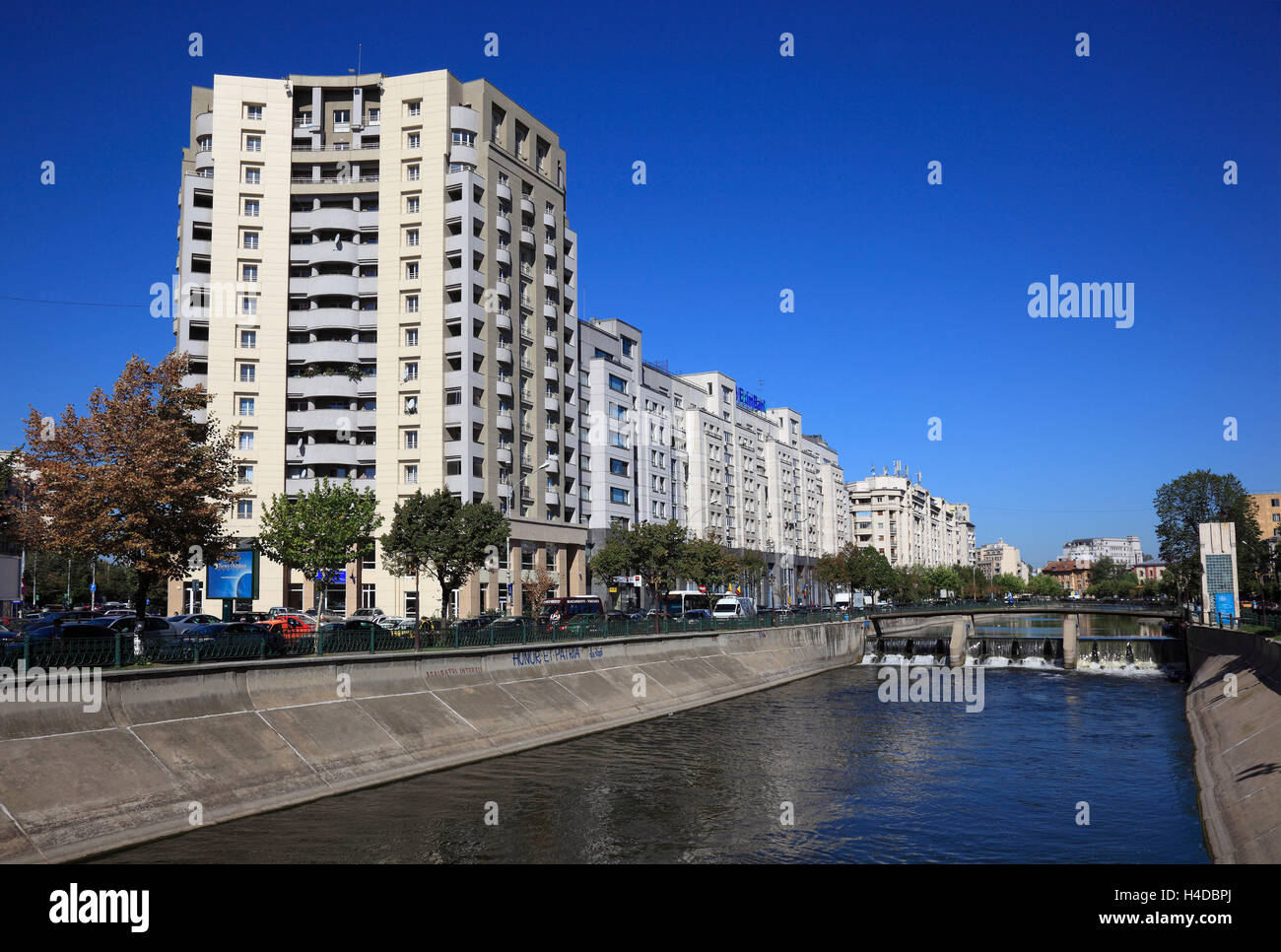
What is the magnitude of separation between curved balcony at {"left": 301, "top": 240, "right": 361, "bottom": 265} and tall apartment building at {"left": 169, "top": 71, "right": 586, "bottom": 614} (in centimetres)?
13

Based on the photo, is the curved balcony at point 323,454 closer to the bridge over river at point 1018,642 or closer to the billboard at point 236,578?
the billboard at point 236,578

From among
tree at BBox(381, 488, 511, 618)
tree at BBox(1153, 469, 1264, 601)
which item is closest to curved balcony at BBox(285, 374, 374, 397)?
tree at BBox(381, 488, 511, 618)

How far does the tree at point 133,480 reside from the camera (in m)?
34.3

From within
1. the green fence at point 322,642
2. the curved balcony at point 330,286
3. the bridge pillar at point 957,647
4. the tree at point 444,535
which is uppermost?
the curved balcony at point 330,286

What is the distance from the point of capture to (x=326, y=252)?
85562 mm

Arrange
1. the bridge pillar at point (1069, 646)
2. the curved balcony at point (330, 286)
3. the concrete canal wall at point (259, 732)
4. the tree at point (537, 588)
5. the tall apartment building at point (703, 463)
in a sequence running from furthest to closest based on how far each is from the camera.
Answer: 1. the tall apartment building at point (703, 463)
2. the curved balcony at point (330, 286)
3. the tree at point (537, 588)
4. the bridge pillar at point (1069, 646)
5. the concrete canal wall at point (259, 732)

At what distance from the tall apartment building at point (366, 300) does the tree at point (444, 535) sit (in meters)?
22.1

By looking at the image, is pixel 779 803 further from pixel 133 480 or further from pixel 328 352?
pixel 328 352

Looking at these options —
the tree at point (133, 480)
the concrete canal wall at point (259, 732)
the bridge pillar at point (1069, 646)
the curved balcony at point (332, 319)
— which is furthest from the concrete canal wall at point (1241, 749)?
the curved balcony at point (332, 319)

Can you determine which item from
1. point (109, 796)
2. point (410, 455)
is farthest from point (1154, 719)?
point (410, 455)

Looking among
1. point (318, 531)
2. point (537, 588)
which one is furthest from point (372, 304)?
point (318, 531)

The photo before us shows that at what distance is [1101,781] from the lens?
31.9m
